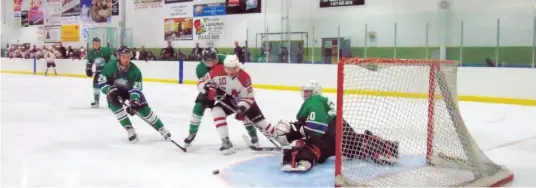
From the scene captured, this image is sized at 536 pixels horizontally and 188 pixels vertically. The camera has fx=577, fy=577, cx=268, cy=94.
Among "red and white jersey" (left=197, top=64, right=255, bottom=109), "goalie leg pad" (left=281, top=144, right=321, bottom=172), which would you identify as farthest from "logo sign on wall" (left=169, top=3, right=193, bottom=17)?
"goalie leg pad" (left=281, top=144, right=321, bottom=172)

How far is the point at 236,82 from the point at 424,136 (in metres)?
1.53

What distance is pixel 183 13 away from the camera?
18.4 m

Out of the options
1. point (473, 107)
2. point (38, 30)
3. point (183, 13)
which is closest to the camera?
point (473, 107)

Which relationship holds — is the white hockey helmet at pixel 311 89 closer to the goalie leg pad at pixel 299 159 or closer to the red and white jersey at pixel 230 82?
the goalie leg pad at pixel 299 159

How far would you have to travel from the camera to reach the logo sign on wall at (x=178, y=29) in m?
18.1

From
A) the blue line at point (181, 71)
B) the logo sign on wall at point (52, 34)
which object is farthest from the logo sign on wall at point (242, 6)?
the logo sign on wall at point (52, 34)

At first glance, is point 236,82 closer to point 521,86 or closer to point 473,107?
point 473,107

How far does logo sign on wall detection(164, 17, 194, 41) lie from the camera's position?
Answer: 18.1 metres

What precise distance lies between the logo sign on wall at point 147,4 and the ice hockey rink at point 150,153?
11.3 m

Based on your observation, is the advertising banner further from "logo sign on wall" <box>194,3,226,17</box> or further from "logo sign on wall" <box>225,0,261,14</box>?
"logo sign on wall" <box>225,0,261,14</box>

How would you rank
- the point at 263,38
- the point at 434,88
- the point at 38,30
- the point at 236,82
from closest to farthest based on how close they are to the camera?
the point at 434,88 → the point at 236,82 → the point at 263,38 → the point at 38,30

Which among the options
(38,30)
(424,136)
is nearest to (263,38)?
(424,136)

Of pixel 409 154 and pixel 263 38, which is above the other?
pixel 263 38

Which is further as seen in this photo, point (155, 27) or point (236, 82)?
point (155, 27)
